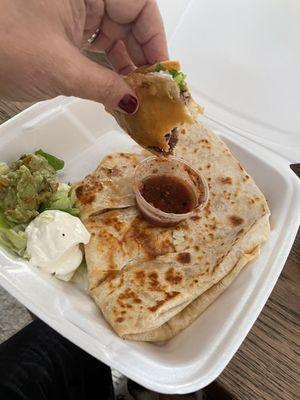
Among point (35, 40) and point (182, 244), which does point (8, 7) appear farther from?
point (182, 244)

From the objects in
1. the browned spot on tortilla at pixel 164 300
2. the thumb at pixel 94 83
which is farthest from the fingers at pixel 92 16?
the browned spot on tortilla at pixel 164 300

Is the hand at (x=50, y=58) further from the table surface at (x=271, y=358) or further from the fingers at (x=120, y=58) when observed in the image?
the table surface at (x=271, y=358)

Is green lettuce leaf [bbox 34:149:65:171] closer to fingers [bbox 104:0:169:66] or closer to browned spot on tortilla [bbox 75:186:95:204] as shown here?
browned spot on tortilla [bbox 75:186:95:204]

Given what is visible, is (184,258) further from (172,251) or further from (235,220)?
(235,220)

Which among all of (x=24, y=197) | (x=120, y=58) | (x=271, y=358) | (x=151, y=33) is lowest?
(x=271, y=358)

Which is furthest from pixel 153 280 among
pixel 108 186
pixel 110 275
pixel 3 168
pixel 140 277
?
pixel 3 168

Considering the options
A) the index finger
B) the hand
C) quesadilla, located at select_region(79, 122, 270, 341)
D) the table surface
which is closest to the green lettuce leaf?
quesadilla, located at select_region(79, 122, 270, 341)
